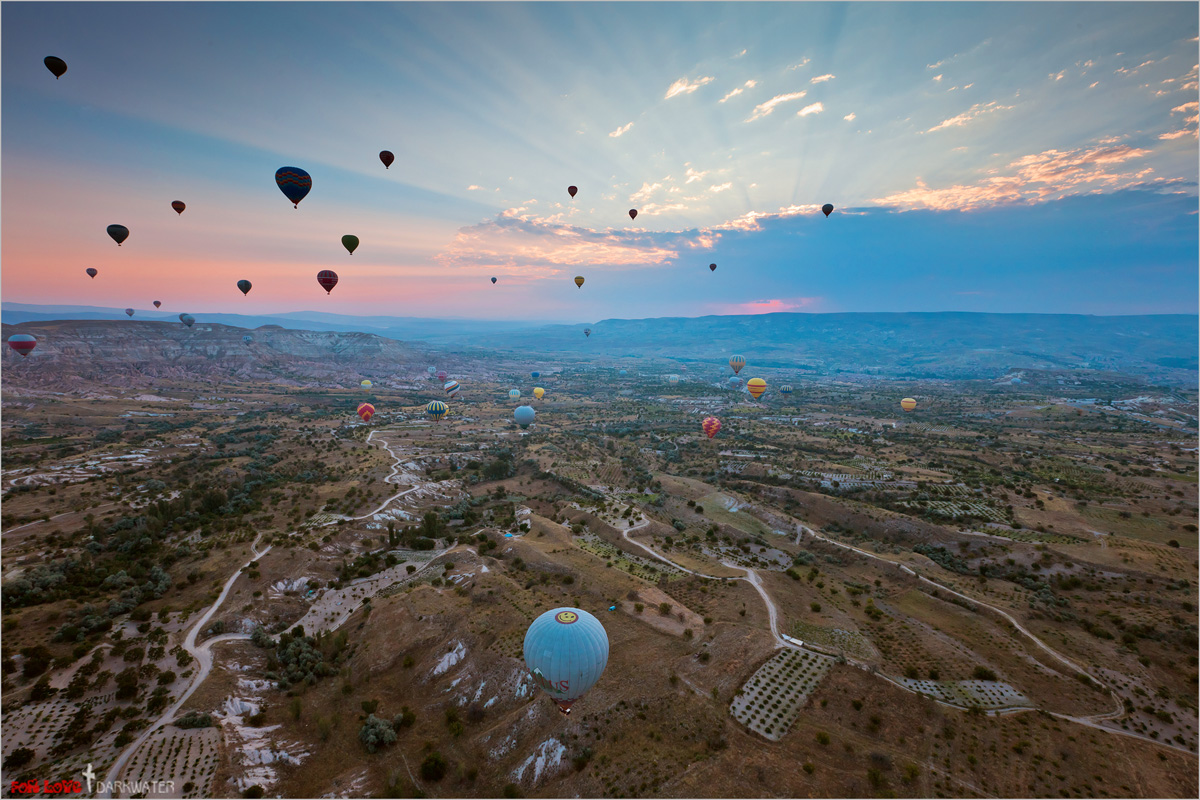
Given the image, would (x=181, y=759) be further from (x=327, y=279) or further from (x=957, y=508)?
(x=957, y=508)

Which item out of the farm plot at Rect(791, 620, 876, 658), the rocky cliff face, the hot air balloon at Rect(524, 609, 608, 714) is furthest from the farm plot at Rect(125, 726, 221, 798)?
Result: the rocky cliff face

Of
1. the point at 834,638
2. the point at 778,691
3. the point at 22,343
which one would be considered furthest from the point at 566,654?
the point at 22,343

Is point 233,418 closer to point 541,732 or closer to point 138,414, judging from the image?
point 138,414

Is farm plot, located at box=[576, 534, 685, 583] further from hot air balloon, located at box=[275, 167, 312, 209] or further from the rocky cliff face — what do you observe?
the rocky cliff face

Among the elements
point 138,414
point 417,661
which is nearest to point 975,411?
point 417,661

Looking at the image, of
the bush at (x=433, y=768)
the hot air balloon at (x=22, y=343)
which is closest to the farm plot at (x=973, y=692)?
the bush at (x=433, y=768)

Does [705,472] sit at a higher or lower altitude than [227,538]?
lower
